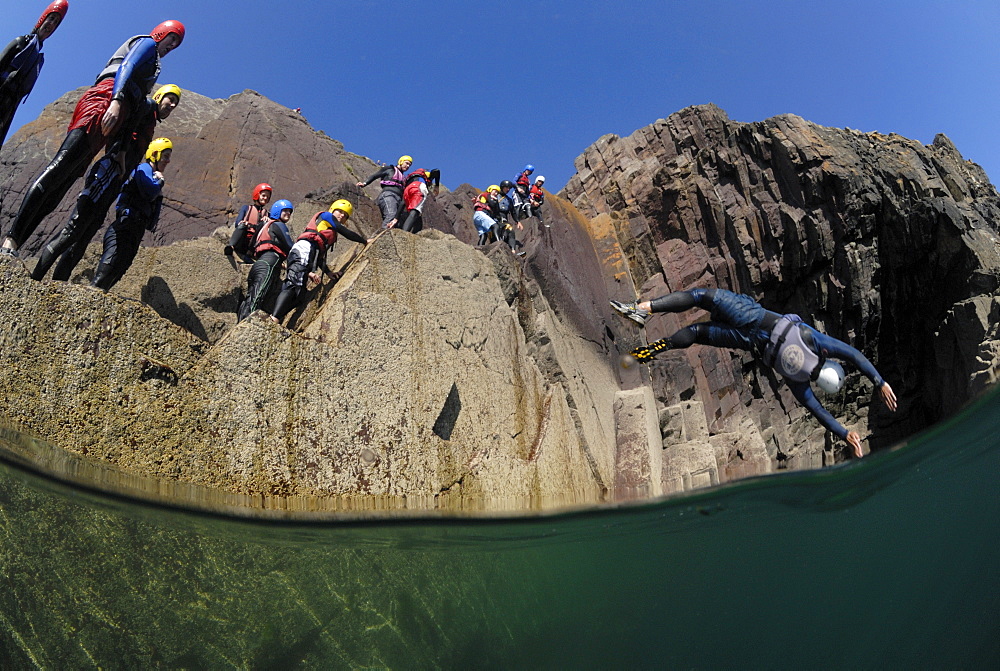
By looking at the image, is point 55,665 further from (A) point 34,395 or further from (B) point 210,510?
(A) point 34,395

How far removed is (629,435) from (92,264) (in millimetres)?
8538

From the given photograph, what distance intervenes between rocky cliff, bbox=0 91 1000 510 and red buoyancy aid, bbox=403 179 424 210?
100 centimetres

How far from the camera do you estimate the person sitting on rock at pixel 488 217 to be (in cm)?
1337

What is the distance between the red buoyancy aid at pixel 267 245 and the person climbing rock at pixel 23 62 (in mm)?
2783

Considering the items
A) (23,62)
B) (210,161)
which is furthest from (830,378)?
(210,161)

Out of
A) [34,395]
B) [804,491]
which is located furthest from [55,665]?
[804,491]

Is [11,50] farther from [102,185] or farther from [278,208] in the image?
[278,208]

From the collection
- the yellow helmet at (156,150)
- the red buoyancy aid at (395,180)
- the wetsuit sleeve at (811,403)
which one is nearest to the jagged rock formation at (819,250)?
the red buoyancy aid at (395,180)

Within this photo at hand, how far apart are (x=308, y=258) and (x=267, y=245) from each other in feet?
2.13

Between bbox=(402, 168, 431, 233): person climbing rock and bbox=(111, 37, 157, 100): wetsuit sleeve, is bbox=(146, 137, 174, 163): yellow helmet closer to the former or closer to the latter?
bbox=(111, 37, 157, 100): wetsuit sleeve

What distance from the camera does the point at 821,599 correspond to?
13203 mm

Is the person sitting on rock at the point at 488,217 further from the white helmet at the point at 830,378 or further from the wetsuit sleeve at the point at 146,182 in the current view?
the white helmet at the point at 830,378

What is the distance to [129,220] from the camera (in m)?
7.08

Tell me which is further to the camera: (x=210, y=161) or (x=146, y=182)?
(x=210, y=161)
